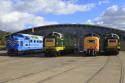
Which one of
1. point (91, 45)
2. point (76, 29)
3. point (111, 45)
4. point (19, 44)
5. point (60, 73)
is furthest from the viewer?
point (76, 29)

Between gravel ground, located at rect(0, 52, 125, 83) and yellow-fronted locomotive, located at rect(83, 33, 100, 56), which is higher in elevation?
yellow-fronted locomotive, located at rect(83, 33, 100, 56)

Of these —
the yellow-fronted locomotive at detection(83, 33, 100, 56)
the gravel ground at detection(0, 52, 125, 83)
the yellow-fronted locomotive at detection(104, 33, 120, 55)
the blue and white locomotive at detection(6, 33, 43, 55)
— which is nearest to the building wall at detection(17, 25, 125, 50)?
the blue and white locomotive at detection(6, 33, 43, 55)

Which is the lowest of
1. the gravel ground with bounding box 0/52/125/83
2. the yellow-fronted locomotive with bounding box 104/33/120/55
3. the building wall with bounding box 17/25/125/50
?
the gravel ground with bounding box 0/52/125/83

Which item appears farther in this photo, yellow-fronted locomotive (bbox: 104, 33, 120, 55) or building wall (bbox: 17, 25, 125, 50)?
building wall (bbox: 17, 25, 125, 50)

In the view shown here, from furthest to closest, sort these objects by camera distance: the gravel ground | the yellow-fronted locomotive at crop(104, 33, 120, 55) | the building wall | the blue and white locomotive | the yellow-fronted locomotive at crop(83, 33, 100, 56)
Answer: the building wall → the yellow-fronted locomotive at crop(104, 33, 120, 55) → the blue and white locomotive → the yellow-fronted locomotive at crop(83, 33, 100, 56) → the gravel ground

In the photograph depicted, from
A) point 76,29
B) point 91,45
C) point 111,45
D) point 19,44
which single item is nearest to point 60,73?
point 91,45

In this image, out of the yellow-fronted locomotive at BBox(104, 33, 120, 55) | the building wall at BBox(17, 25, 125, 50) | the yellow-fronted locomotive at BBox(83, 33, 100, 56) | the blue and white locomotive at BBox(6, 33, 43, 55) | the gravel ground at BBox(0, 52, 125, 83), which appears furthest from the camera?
the building wall at BBox(17, 25, 125, 50)

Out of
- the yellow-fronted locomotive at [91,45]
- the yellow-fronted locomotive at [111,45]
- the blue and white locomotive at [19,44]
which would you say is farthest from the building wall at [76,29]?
the yellow-fronted locomotive at [91,45]

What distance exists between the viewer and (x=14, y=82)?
16.7m

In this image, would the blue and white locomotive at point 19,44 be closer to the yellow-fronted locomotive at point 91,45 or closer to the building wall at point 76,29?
the yellow-fronted locomotive at point 91,45

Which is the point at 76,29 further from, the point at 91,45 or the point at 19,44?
the point at 91,45

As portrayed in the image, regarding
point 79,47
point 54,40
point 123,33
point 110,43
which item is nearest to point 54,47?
point 54,40

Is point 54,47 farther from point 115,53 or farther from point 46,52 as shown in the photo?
point 115,53

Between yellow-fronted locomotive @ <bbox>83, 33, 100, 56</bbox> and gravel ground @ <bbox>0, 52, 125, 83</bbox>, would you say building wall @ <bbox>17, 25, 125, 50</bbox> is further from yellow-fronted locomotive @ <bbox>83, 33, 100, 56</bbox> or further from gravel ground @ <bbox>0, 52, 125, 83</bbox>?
gravel ground @ <bbox>0, 52, 125, 83</bbox>
